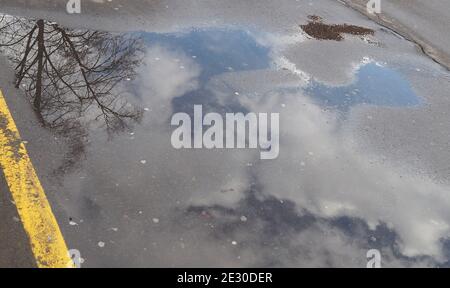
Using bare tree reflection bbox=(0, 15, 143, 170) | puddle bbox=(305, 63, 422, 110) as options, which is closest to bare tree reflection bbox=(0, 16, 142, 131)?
bare tree reflection bbox=(0, 15, 143, 170)

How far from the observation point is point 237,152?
466 cm

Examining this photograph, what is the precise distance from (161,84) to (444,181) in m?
3.10

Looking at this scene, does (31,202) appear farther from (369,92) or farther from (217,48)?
(369,92)

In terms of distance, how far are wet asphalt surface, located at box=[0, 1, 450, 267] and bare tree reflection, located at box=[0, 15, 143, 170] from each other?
2 cm

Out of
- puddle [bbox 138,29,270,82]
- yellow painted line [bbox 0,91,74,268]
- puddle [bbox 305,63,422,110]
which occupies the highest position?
puddle [bbox 138,29,270,82]

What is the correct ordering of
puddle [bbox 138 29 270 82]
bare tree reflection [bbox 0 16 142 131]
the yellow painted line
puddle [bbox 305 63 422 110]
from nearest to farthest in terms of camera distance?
the yellow painted line
bare tree reflection [bbox 0 16 142 131]
puddle [bbox 305 63 422 110]
puddle [bbox 138 29 270 82]

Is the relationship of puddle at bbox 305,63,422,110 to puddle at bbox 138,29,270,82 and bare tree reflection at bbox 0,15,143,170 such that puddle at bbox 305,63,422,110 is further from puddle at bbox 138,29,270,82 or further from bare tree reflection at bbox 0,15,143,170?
bare tree reflection at bbox 0,15,143,170

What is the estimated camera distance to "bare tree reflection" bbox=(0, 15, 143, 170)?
185 inches

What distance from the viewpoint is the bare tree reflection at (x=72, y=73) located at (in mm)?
4707
